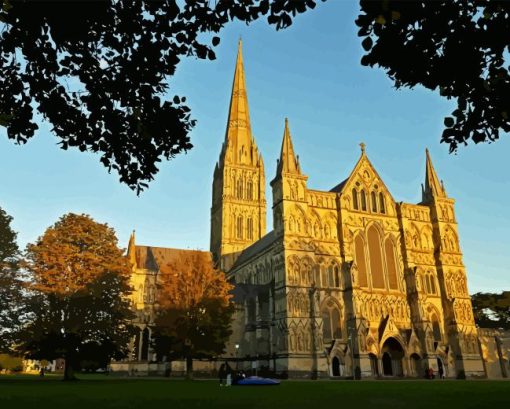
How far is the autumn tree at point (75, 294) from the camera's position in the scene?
1286 inches

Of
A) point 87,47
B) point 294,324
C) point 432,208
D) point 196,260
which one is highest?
point 432,208

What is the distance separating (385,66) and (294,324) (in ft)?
126

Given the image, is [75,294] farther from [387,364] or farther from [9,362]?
[9,362]

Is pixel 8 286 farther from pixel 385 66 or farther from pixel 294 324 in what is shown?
pixel 385 66

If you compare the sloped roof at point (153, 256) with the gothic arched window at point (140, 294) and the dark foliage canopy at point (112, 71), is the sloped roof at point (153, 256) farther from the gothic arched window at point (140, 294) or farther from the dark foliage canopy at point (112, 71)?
the dark foliage canopy at point (112, 71)

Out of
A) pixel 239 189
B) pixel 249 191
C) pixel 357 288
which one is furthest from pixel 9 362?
pixel 357 288

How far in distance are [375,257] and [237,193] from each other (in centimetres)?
3734

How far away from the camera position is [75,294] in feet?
111

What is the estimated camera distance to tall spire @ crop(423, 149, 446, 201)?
55969 mm

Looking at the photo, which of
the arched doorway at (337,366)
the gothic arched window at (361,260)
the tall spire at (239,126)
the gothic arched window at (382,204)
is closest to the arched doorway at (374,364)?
the arched doorway at (337,366)

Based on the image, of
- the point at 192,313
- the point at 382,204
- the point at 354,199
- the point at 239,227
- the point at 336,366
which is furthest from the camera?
the point at 239,227

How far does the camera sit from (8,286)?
34156 mm

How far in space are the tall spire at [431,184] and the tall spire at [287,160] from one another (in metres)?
18.4

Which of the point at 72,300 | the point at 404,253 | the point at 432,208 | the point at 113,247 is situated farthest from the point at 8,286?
the point at 432,208
